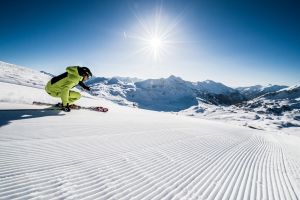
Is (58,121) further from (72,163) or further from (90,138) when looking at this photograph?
(72,163)

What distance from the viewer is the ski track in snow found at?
3.49m

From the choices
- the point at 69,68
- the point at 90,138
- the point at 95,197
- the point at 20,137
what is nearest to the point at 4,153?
the point at 20,137

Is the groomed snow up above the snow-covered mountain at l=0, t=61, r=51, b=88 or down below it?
below

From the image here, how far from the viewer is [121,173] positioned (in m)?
4.47

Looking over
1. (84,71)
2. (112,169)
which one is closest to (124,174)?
(112,169)

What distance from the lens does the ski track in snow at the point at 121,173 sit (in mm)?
3492

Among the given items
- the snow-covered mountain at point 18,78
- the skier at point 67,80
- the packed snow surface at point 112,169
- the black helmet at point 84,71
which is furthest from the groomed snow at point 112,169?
the snow-covered mountain at point 18,78

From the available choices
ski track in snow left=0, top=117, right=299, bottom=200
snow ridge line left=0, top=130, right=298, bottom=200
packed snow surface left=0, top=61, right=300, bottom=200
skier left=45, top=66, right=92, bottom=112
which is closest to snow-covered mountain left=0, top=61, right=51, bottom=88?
skier left=45, top=66, right=92, bottom=112

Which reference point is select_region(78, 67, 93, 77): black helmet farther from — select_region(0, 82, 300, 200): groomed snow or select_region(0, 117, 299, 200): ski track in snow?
select_region(0, 117, 299, 200): ski track in snow

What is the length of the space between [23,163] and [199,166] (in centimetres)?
390

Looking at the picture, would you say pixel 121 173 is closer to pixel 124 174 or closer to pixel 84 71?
pixel 124 174

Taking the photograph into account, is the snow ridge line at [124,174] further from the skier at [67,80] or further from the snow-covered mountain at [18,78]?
the snow-covered mountain at [18,78]

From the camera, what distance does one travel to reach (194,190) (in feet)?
14.0

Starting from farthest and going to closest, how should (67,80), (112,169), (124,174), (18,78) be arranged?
1. (18,78)
2. (67,80)
3. (112,169)
4. (124,174)
